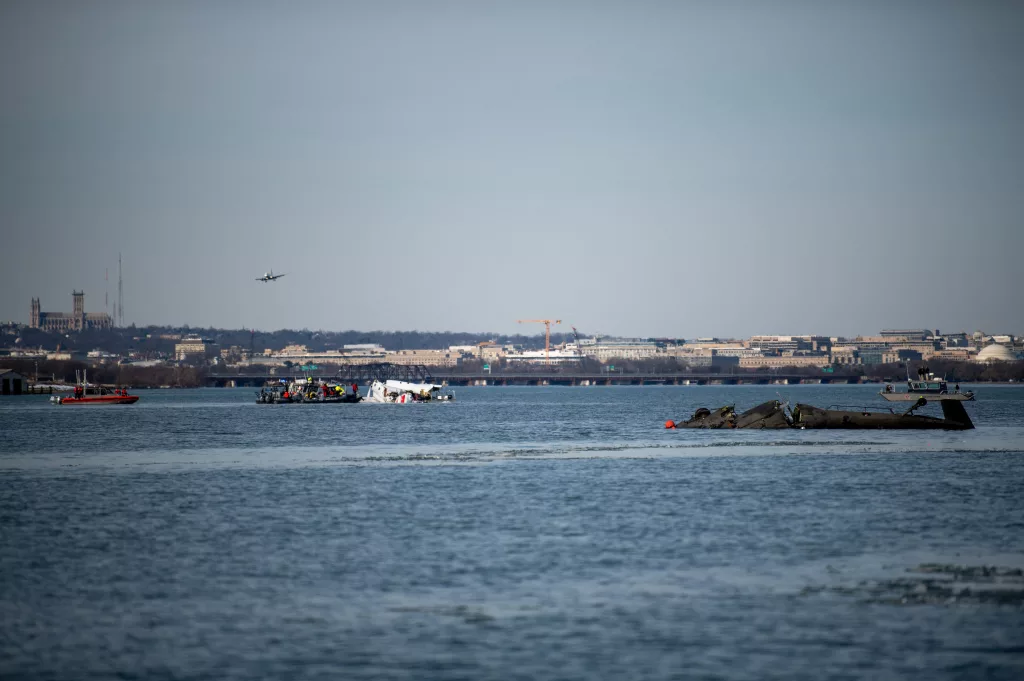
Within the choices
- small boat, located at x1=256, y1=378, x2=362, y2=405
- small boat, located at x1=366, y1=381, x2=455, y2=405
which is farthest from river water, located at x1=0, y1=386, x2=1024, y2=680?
small boat, located at x1=366, y1=381, x2=455, y2=405

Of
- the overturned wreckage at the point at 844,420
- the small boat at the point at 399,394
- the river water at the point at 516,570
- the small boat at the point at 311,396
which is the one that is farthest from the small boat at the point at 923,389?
the small boat at the point at 311,396

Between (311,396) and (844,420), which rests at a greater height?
(844,420)

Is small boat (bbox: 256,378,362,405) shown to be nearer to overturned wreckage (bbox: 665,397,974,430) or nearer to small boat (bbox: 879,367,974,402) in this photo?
small boat (bbox: 879,367,974,402)

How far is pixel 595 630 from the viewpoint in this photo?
2191 cm

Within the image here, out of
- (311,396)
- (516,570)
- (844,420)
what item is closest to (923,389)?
(844,420)

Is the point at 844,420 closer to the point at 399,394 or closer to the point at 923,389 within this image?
the point at 923,389

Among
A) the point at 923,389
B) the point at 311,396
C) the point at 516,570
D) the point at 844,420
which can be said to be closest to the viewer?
the point at 516,570

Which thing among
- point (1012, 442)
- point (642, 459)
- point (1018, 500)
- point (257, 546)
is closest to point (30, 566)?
point (257, 546)

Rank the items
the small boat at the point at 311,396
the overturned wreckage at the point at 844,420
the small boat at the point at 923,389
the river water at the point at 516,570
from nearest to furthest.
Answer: the river water at the point at 516,570 → the overturned wreckage at the point at 844,420 → the small boat at the point at 923,389 → the small boat at the point at 311,396

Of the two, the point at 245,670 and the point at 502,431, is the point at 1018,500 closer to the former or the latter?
the point at 245,670

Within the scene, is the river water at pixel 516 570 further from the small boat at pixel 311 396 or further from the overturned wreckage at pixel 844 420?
the small boat at pixel 311 396

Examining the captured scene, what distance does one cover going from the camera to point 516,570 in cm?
2778

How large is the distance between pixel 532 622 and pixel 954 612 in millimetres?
7459

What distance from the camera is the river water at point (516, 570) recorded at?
20141mm
